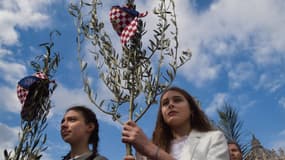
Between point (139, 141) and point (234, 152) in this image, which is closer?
point (139, 141)

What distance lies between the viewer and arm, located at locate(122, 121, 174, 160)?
199cm

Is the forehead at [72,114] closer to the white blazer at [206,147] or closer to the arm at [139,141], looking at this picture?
the white blazer at [206,147]

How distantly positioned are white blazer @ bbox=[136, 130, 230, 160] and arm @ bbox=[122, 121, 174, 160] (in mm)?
355

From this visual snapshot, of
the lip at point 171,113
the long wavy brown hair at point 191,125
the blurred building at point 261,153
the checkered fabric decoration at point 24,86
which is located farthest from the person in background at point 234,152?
the blurred building at point 261,153

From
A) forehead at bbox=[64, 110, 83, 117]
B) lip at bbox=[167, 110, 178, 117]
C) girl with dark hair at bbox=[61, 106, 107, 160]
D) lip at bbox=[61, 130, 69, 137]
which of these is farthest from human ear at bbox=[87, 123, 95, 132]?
lip at bbox=[167, 110, 178, 117]

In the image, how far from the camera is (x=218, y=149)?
2318 millimetres

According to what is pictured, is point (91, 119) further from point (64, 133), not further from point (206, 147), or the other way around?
point (206, 147)

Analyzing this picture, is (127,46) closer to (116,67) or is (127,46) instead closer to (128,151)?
(116,67)

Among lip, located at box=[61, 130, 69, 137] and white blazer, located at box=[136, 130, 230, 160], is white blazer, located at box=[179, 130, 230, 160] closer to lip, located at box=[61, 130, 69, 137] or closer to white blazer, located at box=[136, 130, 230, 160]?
white blazer, located at box=[136, 130, 230, 160]

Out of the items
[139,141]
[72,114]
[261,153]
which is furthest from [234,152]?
[261,153]

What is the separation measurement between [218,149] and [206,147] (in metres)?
0.08

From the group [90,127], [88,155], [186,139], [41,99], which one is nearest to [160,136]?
[186,139]

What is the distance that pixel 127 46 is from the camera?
326 centimetres

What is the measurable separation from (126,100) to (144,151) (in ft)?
3.67
